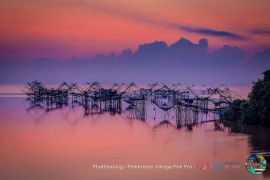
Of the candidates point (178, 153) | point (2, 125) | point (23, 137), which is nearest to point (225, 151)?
point (178, 153)

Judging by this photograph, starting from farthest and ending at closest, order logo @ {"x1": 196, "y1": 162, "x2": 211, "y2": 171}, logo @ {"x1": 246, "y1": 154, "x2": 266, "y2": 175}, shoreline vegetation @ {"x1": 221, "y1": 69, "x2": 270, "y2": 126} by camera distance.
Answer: shoreline vegetation @ {"x1": 221, "y1": 69, "x2": 270, "y2": 126}, logo @ {"x1": 196, "y1": 162, "x2": 211, "y2": 171}, logo @ {"x1": 246, "y1": 154, "x2": 266, "y2": 175}

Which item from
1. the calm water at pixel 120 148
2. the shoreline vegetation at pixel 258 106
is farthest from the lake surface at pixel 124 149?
the shoreline vegetation at pixel 258 106

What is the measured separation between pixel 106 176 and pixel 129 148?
1.64 metres

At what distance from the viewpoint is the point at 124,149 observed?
670 cm

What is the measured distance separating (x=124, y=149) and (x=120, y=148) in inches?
4.3

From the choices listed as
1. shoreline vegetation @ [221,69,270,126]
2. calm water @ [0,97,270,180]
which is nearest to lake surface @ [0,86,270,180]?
calm water @ [0,97,270,180]

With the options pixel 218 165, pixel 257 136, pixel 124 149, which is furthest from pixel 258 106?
pixel 218 165

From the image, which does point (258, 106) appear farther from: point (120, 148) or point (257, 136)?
point (120, 148)

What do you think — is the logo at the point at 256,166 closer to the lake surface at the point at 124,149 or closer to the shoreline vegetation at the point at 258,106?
the lake surface at the point at 124,149

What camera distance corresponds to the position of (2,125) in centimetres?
992

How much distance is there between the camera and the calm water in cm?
531

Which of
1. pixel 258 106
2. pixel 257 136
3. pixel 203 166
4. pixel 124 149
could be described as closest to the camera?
pixel 203 166

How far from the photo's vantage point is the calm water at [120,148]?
209 inches

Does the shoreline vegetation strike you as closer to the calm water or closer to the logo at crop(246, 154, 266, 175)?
the calm water
